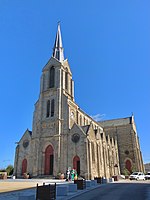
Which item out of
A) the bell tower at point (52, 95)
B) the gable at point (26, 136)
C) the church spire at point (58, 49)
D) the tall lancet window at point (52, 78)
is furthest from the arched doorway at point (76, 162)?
the church spire at point (58, 49)

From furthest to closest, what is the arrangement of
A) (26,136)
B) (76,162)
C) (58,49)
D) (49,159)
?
(58,49)
(26,136)
(49,159)
(76,162)

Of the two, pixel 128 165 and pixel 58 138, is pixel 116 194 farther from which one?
pixel 128 165

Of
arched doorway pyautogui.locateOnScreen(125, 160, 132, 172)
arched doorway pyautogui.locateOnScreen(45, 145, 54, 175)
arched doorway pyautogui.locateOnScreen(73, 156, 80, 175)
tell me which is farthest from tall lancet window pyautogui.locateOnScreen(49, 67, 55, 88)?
arched doorway pyautogui.locateOnScreen(125, 160, 132, 172)

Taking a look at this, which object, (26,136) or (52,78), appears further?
(52,78)

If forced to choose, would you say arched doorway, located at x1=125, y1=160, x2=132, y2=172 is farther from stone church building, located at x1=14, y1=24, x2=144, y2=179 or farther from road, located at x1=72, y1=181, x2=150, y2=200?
road, located at x1=72, y1=181, x2=150, y2=200

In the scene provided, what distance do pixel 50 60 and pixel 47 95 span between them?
8.43 meters

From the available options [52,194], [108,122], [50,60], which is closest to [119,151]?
[108,122]

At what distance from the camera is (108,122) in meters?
63.1

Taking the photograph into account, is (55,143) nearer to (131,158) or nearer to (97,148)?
(97,148)

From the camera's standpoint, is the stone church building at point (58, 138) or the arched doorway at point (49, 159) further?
the arched doorway at point (49, 159)

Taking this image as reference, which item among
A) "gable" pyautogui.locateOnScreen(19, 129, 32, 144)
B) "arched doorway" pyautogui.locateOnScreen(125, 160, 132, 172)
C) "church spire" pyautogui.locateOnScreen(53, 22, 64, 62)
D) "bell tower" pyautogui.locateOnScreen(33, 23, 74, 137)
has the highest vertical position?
"church spire" pyautogui.locateOnScreen(53, 22, 64, 62)

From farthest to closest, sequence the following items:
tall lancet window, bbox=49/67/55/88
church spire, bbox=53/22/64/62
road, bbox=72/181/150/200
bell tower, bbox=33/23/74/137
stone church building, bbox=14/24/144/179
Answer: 1. church spire, bbox=53/22/64/62
2. tall lancet window, bbox=49/67/55/88
3. bell tower, bbox=33/23/74/137
4. stone church building, bbox=14/24/144/179
5. road, bbox=72/181/150/200

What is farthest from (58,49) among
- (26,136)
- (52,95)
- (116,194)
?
(116,194)

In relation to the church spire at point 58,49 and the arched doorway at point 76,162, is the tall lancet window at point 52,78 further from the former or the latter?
the arched doorway at point 76,162
